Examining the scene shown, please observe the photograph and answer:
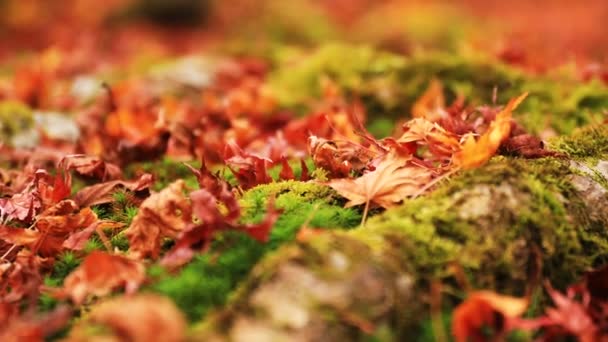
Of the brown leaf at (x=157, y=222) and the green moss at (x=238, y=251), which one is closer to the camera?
the green moss at (x=238, y=251)

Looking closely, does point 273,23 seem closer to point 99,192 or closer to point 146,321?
point 99,192

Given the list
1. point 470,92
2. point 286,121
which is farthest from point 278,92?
point 470,92

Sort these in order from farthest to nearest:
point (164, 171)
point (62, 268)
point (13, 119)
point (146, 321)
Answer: point (13, 119), point (164, 171), point (62, 268), point (146, 321)

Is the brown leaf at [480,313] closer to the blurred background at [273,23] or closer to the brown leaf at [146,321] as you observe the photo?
the brown leaf at [146,321]

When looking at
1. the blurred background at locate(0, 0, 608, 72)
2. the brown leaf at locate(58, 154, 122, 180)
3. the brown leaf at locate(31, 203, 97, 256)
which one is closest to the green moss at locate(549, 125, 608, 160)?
the brown leaf at locate(31, 203, 97, 256)

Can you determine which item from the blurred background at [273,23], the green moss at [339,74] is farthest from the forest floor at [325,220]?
the blurred background at [273,23]

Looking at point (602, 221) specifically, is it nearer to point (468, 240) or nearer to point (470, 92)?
point (468, 240)

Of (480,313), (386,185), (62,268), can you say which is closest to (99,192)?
(62,268)
